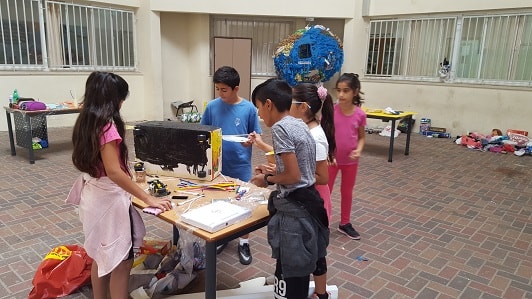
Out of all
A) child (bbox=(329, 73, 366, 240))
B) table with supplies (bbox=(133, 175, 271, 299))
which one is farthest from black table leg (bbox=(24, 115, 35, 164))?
child (bbox=(329, 73, 366, 240))

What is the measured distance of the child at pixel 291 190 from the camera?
175cm

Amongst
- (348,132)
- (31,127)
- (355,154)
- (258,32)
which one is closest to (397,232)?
(355,154)

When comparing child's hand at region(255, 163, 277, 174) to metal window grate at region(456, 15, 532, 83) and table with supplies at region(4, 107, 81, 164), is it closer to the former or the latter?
table with supplies at region(4, 107, 81, 164)

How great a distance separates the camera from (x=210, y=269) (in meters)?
1.85

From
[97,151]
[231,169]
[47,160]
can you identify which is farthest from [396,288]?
[47,160]

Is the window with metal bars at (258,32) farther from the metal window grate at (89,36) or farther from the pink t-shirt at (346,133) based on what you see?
the pink t-shirt at (346,133)

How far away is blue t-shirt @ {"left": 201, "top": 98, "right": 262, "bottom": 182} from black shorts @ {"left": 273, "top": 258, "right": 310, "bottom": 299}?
108 centimetres

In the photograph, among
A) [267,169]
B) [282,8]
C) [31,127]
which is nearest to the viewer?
[267,169]

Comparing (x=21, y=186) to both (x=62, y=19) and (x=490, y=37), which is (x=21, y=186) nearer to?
(x=62, y=19)

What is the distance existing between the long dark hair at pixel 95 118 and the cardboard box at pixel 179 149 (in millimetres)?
529

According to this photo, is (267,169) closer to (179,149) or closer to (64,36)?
(179,149)

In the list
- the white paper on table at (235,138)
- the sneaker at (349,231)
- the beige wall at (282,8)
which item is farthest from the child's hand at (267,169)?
the beige wall at (282,8)

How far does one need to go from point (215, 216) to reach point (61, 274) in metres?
1.35

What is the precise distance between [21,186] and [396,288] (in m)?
4.31
